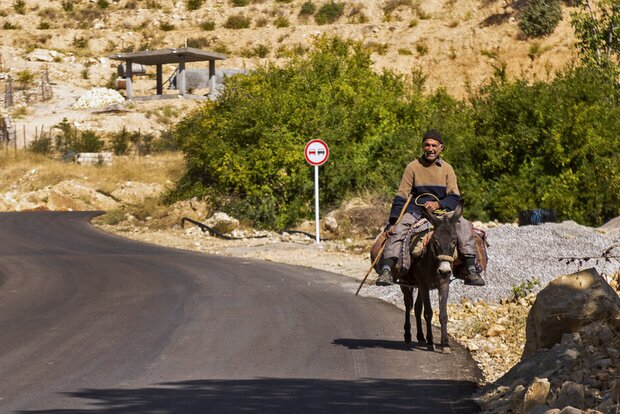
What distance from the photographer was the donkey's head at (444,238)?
1117 cm

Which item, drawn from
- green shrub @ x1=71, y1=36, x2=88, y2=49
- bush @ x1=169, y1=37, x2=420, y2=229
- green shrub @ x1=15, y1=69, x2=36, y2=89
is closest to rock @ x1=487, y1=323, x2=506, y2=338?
bush @ x1=169, y1=37, x2=420, y2=229

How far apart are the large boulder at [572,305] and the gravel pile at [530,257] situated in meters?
6.66

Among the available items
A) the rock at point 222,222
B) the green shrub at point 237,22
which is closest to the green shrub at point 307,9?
the green shrub at point 237,22

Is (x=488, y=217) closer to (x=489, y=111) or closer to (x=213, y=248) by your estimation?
(x=489, y=111)

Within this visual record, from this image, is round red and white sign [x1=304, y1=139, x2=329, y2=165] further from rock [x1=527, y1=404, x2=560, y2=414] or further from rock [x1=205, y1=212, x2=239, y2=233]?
rock [x1=527, y1=404, x2=560, y2=414]

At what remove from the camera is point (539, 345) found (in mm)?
10148

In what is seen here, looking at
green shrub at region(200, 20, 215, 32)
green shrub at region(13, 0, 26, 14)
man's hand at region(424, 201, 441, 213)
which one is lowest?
man's hand at region(424, 201, 441, 213)

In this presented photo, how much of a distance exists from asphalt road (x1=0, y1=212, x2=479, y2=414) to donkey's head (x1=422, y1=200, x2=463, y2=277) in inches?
48.3

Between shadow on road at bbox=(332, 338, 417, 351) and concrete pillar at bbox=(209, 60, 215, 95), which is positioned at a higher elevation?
concrete pillar at bbox=(209, 60, 215, 95)

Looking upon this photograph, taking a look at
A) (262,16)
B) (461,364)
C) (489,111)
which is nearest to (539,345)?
(461,364)

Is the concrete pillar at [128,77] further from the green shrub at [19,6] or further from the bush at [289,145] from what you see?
the green shrub at [19,6]

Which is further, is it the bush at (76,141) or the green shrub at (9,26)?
the green shrub at (9,26)

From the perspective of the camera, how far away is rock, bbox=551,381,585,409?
7327 mm

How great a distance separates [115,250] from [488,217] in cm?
1183
